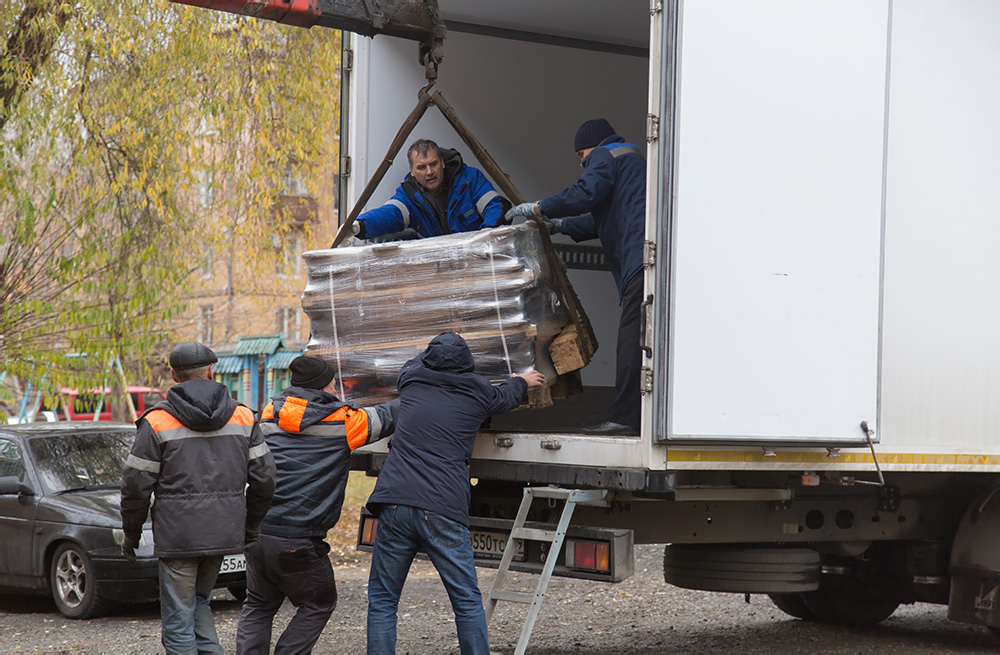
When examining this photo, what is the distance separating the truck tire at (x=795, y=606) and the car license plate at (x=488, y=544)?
2.83m

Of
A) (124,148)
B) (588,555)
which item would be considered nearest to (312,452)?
(588,555)

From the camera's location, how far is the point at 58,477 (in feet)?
26.9

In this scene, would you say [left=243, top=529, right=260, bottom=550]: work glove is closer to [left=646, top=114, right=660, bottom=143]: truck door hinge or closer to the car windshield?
[left=646, top=114, right=660, bottom=143]: truck door hinge

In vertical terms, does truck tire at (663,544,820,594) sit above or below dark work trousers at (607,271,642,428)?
below

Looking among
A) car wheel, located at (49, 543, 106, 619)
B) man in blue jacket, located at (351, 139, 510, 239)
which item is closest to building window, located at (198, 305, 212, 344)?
car wheel, located at (49, 543, 106, 619)

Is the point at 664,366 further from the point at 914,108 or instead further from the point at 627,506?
the point at 914,108

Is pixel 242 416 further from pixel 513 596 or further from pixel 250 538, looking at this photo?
pixel 513 596

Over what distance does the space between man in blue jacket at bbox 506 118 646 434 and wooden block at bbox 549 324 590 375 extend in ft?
0.67

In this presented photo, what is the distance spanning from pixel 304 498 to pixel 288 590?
427mm

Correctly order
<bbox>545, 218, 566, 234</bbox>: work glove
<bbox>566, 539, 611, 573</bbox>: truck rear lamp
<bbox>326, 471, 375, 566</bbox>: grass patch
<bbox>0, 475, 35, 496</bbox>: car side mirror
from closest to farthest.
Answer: <bbox>566, 539, 611, 573</bbox>: truck rear lamp, <bbox>545, 218, 566, 234</bbox>: work glove, <bbox>0, 475, 35, 496</bbox>: car side mirror, <bbox>326, 471, 375, 566</bbox>: grass patch

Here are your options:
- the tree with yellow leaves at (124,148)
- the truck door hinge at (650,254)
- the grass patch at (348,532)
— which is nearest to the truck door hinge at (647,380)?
the truck door hinge at (650,254)

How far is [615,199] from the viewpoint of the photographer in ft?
18.0

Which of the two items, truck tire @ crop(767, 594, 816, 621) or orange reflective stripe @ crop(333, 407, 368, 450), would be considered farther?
truck tire @ crop(767, 594, 816, 621)

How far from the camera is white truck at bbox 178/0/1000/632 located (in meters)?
4.42
